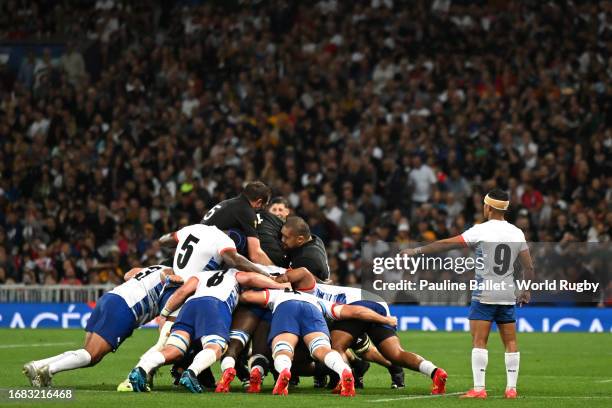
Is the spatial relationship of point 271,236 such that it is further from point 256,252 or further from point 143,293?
point 143,293

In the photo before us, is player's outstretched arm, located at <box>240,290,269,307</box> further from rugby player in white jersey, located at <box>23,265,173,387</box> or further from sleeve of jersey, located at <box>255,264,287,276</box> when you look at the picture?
rugby player in white jersey, located at <box>23,265,173,387</box>

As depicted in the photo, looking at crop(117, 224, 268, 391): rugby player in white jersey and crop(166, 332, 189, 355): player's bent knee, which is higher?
crop(117, 224, 268, 391): rugby player in white jersey

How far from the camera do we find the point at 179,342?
14094 millimetres

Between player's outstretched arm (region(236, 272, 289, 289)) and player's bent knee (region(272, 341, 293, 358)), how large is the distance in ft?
3.19

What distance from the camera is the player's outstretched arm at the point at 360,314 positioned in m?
14.6

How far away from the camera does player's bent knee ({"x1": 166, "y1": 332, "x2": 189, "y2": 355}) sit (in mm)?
14062

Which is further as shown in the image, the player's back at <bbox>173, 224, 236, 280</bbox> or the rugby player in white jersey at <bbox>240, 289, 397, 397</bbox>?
the player's back at <bbox>173, 224, 236, 280</bbox>

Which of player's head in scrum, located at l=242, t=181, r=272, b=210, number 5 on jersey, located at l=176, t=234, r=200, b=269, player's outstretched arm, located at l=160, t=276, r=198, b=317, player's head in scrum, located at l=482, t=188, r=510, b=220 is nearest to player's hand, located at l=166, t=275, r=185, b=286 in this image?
number 5 on jersey, located at l=176, t=234, r=200, b=269

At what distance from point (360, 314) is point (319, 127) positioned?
16622 millimetres

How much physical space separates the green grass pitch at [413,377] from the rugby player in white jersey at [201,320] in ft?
0.94

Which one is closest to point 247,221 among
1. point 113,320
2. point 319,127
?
point 113,320

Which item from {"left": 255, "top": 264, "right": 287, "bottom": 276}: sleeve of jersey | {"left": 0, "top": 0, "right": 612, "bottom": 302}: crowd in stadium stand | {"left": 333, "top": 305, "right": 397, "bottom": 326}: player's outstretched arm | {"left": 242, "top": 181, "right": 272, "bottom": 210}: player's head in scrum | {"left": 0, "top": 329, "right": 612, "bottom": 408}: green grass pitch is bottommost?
{"left": 0, "top": 329, "right": 612, "bottom": 408}: green grass pitch

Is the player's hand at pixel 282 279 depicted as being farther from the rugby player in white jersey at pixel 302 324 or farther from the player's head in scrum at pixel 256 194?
the player's head in scrum at pixel 256 194

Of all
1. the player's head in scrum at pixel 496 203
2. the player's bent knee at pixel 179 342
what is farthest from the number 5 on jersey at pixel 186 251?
the player's head in scrum at pixel 496 203
